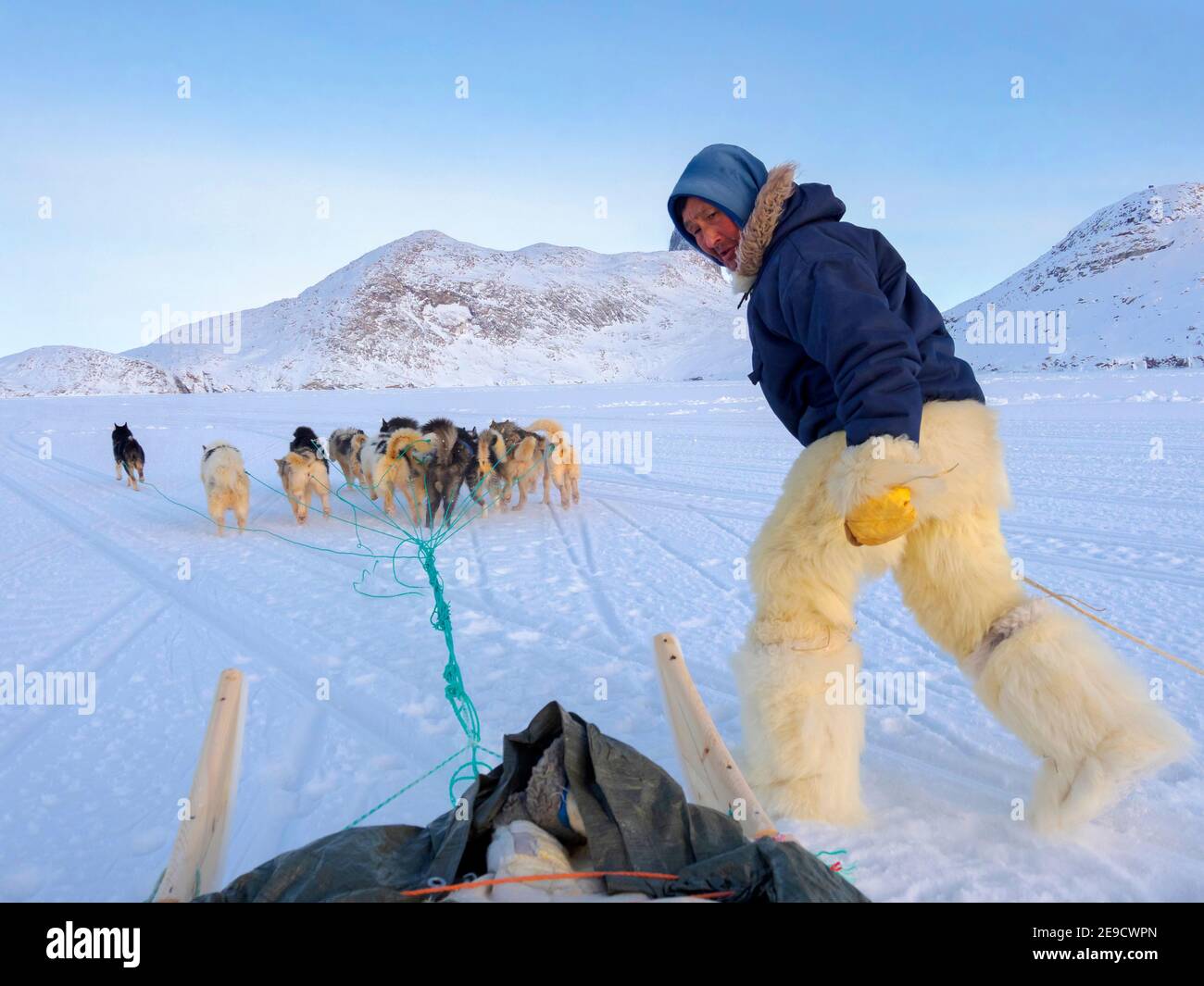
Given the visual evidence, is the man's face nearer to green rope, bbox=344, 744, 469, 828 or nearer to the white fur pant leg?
the white fur pant leg

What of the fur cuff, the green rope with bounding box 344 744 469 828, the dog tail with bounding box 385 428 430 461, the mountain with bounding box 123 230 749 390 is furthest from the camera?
the mountain with bounding box 123 230 749 390

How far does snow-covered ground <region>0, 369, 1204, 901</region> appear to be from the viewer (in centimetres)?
232

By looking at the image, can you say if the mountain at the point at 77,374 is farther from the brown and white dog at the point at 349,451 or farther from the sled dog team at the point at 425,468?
the sled dog team at the point at 425,468

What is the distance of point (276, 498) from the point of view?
31.8 ft

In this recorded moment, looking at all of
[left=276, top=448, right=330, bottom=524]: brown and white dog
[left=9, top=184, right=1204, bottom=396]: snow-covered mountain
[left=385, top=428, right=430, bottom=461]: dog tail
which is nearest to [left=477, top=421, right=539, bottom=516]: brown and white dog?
[left=385, top=428, right=430, bottom=461]: dog tail

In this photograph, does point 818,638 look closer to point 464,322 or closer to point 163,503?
point 163,503

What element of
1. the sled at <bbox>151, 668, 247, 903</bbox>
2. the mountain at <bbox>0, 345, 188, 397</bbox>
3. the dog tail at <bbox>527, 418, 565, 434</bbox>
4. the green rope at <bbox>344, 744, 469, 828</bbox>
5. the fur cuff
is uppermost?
Result: the mountain at <bbox>0, 345, 188, 397</bbox>

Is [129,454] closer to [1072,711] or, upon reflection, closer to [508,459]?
[508,459]

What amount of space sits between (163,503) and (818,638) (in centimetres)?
918

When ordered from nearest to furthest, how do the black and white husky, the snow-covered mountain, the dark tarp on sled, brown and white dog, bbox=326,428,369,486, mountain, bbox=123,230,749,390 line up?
the dark tarp on sled, brown and white dog, bbox=326,428,369,486, the black and white husky, the snow-covered mountain, mountain, bbox=123,230,749,390

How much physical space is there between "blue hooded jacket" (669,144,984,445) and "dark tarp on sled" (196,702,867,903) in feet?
3.28

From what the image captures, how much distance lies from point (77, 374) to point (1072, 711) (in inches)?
4200

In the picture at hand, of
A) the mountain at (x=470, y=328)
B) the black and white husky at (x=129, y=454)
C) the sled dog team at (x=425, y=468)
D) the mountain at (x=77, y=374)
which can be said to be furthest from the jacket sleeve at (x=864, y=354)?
the mountain at (x=77, y=374)

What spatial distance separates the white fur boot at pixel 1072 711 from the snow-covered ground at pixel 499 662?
0.27 m
